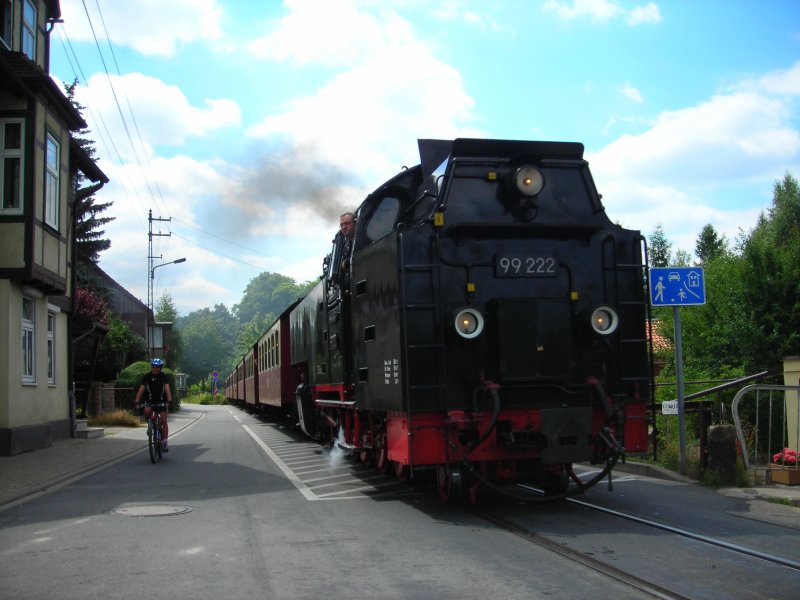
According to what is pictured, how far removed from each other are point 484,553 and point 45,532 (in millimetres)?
3912

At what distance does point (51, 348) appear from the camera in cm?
1805

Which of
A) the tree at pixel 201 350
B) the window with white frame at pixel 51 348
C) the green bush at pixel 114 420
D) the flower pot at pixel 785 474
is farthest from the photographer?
the tree at pixel 201 350

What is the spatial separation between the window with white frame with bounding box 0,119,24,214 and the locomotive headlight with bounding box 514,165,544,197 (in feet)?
37.5

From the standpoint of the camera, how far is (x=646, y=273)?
25.3ft

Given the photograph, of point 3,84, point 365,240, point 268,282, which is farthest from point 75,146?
point 268,282

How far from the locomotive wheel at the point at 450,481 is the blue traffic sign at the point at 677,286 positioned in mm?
4288

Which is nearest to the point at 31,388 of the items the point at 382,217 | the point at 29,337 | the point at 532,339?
the point at 29,337

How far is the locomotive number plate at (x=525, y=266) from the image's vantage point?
293 inches

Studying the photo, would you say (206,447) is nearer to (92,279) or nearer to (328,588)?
(328,588)

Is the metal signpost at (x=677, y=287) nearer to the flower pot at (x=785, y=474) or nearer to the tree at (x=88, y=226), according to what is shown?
the flower pot at (x=785, y=474)

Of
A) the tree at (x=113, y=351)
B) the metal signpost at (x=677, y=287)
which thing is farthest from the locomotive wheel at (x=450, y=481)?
the tree at (x=113, y=351)

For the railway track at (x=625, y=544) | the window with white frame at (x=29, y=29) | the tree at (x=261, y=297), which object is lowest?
the railway track at (x=625, y=544)

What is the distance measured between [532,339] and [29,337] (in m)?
12.8

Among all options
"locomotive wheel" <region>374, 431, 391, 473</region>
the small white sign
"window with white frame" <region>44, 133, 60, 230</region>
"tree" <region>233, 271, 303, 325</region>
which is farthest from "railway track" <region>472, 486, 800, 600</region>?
"tree" <region>233, 271, 303, 325</region>
